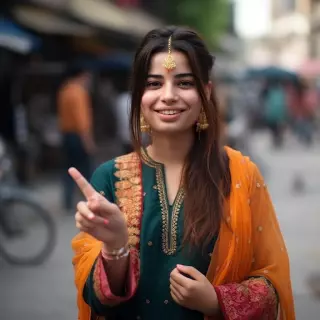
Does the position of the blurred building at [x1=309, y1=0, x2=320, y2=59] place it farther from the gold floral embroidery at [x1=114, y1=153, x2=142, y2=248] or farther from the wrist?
the wrist

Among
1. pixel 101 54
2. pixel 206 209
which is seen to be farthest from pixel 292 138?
pixel 206 209

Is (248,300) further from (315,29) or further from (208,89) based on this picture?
(315,29)

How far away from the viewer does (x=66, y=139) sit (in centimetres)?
936

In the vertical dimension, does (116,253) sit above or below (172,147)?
below

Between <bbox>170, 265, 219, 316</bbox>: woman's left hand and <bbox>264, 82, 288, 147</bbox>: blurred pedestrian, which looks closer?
<bbox>170, 265, 219, 316</bbox>: woman's left hand

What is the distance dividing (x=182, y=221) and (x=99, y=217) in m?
Result: 0.34

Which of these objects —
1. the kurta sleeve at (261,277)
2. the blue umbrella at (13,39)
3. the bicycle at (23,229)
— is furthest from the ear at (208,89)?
the blue umbrella at (13,39)

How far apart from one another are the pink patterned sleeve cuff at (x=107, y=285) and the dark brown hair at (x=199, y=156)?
0.58 ft

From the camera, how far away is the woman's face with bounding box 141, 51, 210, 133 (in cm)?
213

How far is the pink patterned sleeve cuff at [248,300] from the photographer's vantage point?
2033 mm

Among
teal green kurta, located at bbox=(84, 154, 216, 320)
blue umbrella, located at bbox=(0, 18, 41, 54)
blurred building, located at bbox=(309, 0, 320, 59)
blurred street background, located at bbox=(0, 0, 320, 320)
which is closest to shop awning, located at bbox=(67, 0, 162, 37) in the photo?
blurred street background, located at bbox=(0, 0, 320, 320)

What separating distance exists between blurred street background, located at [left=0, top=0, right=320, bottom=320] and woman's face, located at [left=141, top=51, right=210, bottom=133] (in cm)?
28

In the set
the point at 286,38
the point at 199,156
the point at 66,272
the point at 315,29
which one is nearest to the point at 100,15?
the point at 66,272

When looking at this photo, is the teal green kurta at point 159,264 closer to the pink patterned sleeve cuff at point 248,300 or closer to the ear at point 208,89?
the pink patterned sleeve cuff at point 248,300
